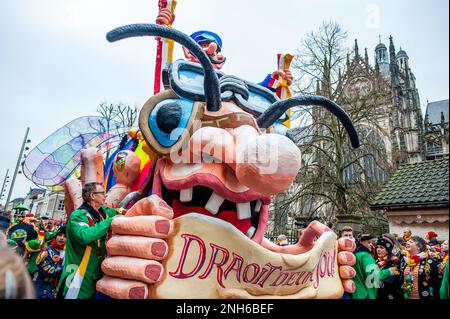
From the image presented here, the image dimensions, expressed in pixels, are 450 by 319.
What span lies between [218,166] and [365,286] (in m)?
1.97

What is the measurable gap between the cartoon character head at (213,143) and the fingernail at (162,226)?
0.28m

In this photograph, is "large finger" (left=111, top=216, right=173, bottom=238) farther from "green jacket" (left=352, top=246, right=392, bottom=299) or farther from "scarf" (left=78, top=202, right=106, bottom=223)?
"green jacket" (left=352, top=246, right=392, bottom=299)

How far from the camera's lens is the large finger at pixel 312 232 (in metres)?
2.64

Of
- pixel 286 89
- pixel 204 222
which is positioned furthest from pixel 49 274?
pixel 286 89

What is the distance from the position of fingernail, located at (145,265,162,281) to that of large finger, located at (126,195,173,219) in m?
0.30

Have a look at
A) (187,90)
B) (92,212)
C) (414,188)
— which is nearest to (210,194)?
(187,90)

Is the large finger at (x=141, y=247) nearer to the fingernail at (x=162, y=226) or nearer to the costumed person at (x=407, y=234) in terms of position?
the fingernail at (x=162, y=226)

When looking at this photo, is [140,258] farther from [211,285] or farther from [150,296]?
[211,285]

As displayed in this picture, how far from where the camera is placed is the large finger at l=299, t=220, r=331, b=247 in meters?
2.64

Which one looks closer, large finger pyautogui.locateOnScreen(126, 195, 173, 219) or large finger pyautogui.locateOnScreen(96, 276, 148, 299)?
large finger pyautogui.locateOnScreen(96, 276, 148, 299)

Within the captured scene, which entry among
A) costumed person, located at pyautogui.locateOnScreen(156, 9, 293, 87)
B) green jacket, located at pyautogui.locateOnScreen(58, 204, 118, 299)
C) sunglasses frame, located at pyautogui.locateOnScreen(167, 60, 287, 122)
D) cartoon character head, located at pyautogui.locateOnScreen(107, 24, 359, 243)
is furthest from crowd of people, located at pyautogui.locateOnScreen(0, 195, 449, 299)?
costumed person, located at pyautogui.locateOnScreen(156, 9, 293, 87)

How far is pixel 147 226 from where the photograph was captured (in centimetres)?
190

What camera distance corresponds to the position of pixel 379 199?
24.2ft

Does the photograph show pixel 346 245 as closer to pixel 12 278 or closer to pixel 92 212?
pixel 92 212
